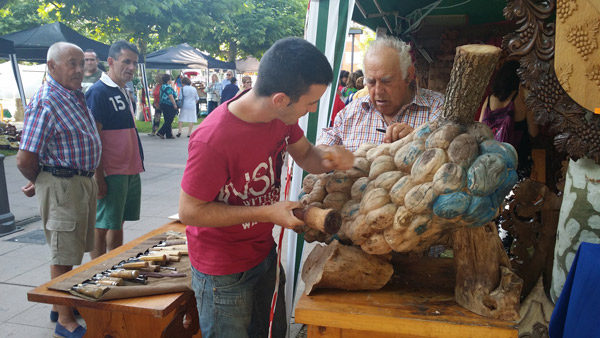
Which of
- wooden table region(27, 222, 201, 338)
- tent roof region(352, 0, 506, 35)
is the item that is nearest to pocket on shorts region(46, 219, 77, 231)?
wooden table region(27, 222, 201, 338)

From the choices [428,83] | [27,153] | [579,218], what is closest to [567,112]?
[579,218]

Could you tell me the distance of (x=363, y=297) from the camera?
190 cm

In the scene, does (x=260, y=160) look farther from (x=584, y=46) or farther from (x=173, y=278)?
(x=584, y=46)

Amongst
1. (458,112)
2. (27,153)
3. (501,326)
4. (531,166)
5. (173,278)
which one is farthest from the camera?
(531,166)

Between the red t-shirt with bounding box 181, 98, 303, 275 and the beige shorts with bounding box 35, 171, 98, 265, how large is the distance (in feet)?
5.68

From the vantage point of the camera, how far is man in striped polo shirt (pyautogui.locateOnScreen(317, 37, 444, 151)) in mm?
2674

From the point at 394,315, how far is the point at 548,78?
3.83 feet

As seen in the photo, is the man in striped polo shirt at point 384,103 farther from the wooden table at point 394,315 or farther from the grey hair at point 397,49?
the wooden table at point 394,315

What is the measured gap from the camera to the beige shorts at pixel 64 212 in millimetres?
3324

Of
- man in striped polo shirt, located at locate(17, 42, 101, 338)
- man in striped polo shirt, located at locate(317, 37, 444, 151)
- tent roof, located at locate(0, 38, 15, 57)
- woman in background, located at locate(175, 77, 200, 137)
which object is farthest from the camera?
woman in background, located at locate(175, 77, 200, 137)

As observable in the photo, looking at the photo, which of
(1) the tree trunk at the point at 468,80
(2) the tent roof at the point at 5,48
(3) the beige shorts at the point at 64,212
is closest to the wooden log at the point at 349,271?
(1) the tree trunk at the point at 468,80

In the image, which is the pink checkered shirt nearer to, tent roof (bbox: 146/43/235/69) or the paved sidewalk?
the paved sidewalk

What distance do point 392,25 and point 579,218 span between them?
418cm

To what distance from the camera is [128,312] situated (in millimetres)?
2410
